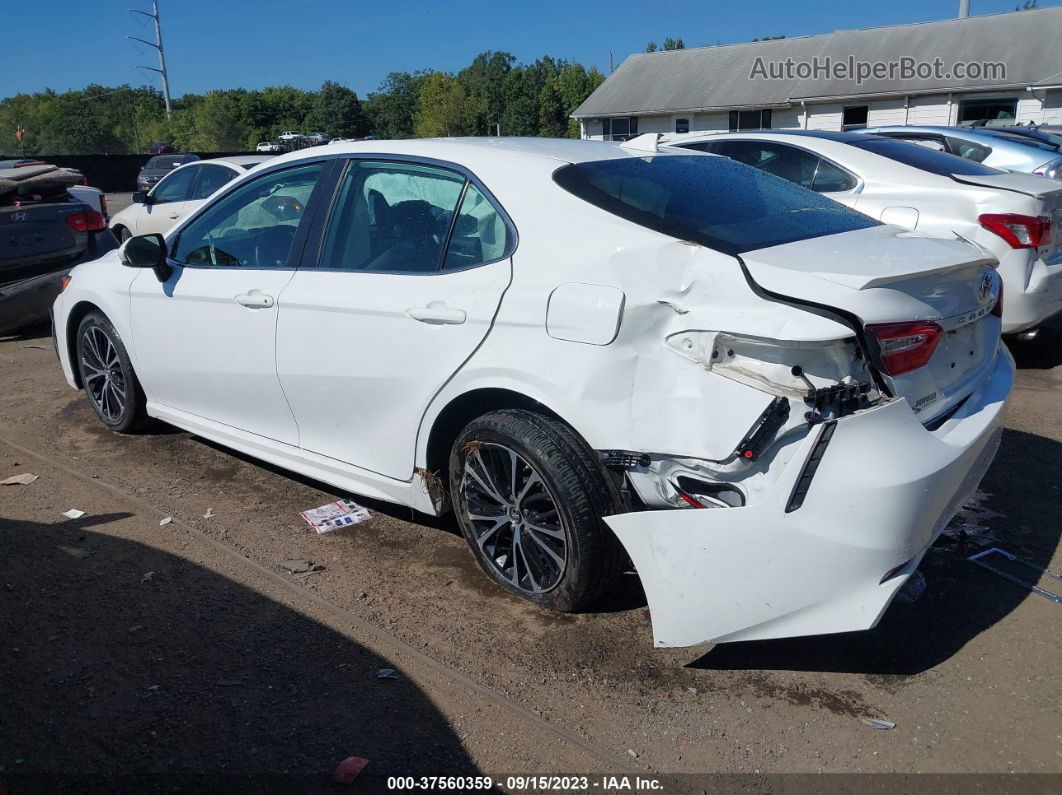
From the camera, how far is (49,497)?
4699 mm

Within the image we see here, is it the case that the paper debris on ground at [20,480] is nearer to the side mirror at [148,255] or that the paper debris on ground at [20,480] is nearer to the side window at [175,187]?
the side mirror at [148,255]

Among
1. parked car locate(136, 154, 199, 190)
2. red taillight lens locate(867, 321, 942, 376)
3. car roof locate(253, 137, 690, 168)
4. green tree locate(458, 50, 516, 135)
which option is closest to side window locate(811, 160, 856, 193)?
car roof locate(253, 137, 690, 168)

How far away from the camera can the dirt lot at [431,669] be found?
270 centimetres

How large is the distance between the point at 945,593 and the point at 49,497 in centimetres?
436

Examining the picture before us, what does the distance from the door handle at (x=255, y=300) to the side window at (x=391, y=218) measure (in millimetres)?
333

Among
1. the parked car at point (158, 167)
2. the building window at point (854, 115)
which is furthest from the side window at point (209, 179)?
the building window at point (854, 115)

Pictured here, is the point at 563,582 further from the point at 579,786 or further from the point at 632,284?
the point at 632,284

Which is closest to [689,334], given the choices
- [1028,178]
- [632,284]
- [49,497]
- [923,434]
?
[632,284]

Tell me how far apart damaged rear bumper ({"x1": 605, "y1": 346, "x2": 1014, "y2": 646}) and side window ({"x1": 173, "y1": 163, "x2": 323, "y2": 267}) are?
235 centimetres

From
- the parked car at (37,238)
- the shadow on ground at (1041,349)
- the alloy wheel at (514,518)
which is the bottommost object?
the shadow on ground at (1041,349)

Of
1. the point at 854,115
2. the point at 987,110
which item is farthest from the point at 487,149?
the point at 854,115

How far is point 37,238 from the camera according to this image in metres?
8.30

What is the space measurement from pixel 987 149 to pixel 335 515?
385 inches

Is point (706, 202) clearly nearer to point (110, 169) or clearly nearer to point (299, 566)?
point (299, 566)
